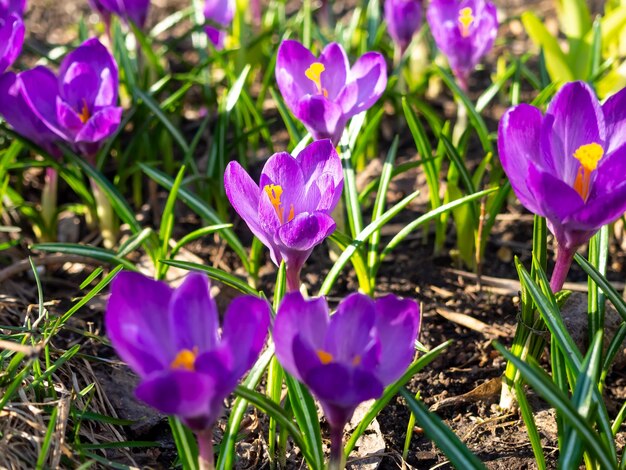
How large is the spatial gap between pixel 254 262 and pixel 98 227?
0.70 m

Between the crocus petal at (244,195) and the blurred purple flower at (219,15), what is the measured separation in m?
1.86

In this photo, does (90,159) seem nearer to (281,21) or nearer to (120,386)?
(120,386)

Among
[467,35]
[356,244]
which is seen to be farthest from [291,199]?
[467,35]

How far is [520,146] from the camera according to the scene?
4.81 ft

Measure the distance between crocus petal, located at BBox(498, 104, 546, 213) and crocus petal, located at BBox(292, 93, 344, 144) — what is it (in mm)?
490

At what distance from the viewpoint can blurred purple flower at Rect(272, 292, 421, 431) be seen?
3.84ft

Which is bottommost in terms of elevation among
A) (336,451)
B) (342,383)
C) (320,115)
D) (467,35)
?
(336,451)

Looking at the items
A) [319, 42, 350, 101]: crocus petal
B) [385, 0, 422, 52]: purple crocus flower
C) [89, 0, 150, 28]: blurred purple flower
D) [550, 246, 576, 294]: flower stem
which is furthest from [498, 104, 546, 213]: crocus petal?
[89, 0, 150, 28]: blurred purple flower

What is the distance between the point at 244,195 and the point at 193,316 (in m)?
0.37

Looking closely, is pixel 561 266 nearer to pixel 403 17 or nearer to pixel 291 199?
pixel 291 199

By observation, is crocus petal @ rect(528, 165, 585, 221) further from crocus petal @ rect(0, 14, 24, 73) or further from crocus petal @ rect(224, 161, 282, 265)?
crocus petal @ rect(0, 14, 24, 73)

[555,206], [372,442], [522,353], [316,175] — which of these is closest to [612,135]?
[555,206]

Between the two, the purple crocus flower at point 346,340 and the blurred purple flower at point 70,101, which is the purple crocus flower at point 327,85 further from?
the purple crocus flower at point 346,340

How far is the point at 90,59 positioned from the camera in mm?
2225
